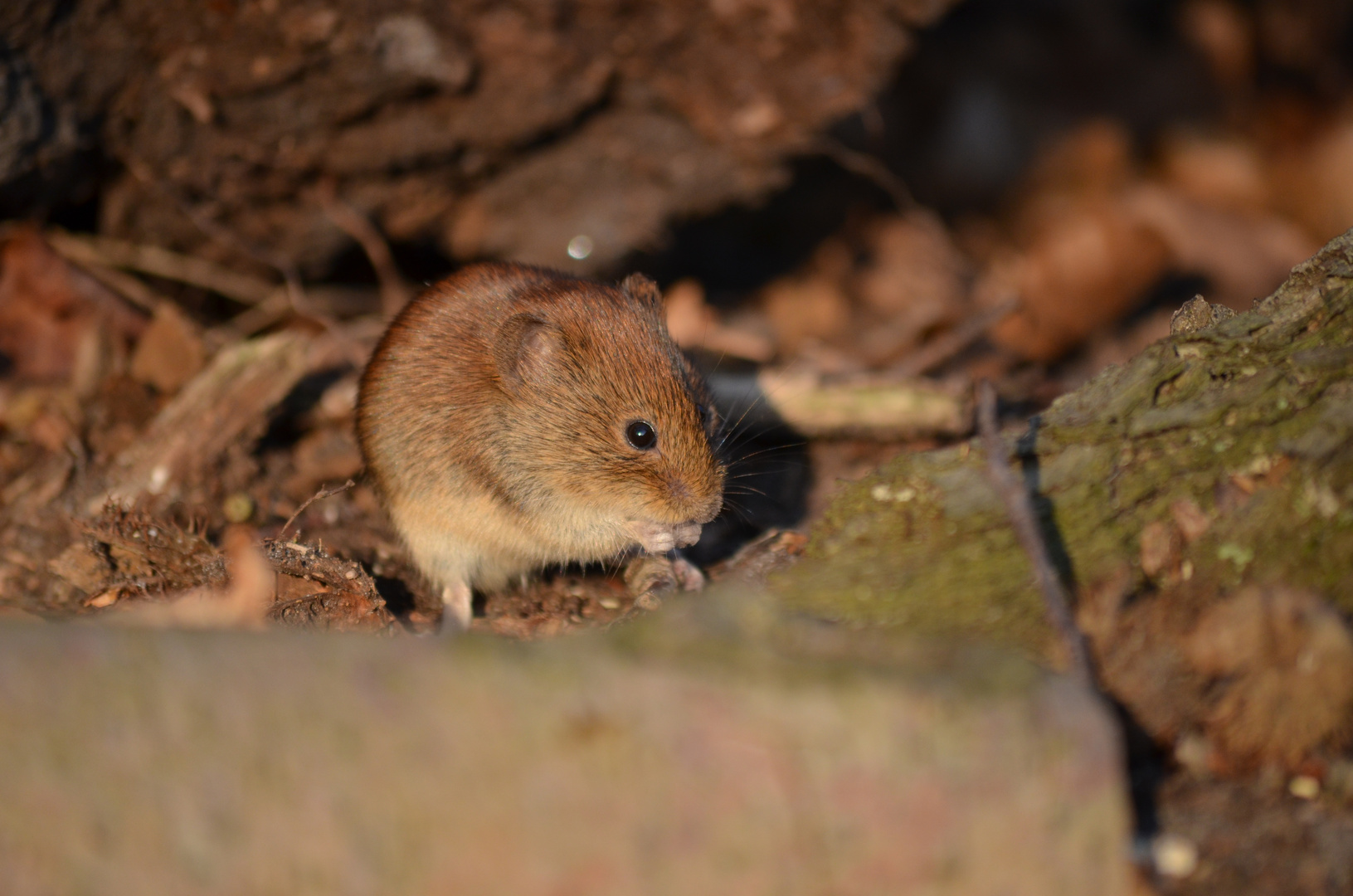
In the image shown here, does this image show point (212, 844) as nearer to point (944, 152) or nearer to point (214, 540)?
point (214, 540)

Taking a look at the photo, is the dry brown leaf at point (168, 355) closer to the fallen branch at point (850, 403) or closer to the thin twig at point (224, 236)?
the thin twig at point (224, 236)

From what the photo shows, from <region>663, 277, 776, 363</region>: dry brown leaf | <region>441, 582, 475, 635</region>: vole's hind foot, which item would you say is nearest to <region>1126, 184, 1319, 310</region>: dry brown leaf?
<region>663, 277, 776, 363</region>: dry brown leaf

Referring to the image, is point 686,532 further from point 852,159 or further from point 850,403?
point 852,159

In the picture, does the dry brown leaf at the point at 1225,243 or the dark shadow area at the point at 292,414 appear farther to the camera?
the dry brown leaf at the point at 1225,243

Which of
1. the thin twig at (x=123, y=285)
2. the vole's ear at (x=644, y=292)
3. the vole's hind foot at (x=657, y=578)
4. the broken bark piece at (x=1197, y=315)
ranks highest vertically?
the broken bark piece at (x=1197, y=315)

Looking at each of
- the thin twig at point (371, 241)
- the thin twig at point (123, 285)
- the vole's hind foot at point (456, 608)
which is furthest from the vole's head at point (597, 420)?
the thin twig at point (123, 285)

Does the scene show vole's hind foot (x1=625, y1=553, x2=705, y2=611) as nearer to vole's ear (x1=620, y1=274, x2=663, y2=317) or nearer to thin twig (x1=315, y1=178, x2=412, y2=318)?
vole's ear (x1=620, y1=274, x2=663, y2=317)
